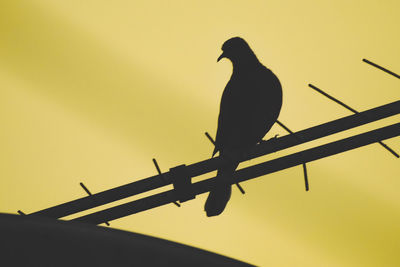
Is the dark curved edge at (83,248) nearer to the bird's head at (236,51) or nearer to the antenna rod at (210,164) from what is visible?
the antenna rod at (210,164)

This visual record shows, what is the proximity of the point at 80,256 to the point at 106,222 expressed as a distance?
48 cm

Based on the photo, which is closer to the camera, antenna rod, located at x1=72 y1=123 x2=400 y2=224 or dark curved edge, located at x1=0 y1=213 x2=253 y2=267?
dark curved edge, located at x1=0 y1=213 x2=253 y2=267

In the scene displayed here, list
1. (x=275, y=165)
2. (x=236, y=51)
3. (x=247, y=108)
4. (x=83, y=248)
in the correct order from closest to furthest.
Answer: (x=83, y=248), (x=275, y=165), (x=247, y=108), (x=236, y=51)

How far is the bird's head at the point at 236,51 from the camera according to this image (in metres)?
4.02

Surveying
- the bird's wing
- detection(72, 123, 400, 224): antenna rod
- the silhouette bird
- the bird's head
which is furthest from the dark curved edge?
the bird's head

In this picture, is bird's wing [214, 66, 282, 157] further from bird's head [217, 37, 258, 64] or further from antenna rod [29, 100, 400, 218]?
antenna rod [29, 100, 400, 218]

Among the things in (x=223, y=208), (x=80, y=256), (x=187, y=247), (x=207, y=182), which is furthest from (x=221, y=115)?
(x=80, y=256)

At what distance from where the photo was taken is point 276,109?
11.7 ft

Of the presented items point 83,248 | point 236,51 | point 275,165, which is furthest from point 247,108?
point 83,248

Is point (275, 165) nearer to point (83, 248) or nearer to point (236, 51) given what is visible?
point (83, 248)

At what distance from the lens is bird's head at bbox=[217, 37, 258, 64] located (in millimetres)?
4020

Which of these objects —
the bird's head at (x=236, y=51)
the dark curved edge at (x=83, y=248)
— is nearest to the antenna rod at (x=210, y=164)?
the dark curved edge at (x=83, y=248)

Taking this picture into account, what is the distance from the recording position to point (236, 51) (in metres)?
4.11

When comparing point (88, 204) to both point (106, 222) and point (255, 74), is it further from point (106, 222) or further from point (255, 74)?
point (255, 74)
